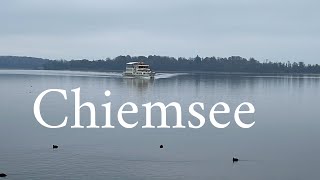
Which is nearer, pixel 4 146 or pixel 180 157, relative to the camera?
pixel 180 157

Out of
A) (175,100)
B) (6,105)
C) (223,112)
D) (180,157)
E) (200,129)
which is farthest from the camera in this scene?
(175,100)

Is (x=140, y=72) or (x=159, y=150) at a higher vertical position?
(x=140, y=72)

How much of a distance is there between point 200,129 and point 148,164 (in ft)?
31.1

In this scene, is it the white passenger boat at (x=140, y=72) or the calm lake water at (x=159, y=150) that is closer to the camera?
the calm lake water at (x=159, y=150)

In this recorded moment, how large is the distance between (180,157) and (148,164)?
77.9 inches

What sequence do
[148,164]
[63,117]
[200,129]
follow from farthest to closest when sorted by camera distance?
[63,117] < [200,129] < [148,164]

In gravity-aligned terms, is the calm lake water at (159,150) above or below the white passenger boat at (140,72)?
below

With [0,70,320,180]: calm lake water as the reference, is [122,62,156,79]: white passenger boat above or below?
above

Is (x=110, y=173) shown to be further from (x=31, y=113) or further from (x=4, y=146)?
(x=31, y=113)

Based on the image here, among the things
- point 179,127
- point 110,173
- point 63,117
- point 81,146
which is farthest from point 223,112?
point 110,173

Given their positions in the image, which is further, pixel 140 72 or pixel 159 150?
pixel 140 72

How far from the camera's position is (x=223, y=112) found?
38156mm

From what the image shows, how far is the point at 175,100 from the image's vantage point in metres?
47.7

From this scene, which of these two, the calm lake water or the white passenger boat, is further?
the white passenger boat
